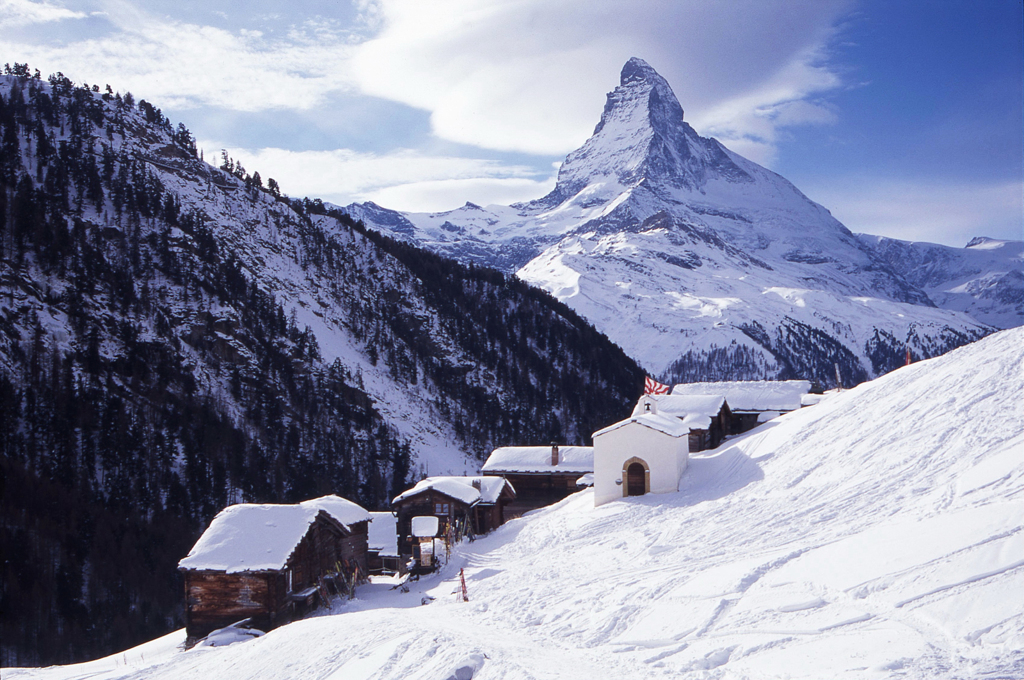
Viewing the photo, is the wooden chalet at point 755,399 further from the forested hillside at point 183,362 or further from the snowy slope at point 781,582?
the forested hillside at point 183,362

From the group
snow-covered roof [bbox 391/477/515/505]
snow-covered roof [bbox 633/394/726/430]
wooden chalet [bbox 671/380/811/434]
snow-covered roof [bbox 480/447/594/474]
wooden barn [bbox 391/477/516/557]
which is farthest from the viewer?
wooden chalet [bbox 671/380/811/434]

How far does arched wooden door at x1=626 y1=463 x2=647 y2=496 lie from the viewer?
33.4m

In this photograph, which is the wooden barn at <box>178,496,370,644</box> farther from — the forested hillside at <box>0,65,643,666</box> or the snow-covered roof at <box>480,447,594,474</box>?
the forested hillside at <box>0,65,643,666</box>

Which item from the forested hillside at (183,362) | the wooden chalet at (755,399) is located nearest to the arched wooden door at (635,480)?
the wooden chalet at (755,399)

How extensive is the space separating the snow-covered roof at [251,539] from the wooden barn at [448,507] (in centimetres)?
998

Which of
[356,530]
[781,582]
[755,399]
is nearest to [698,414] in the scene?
[755,399]

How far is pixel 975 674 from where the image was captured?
982 cm

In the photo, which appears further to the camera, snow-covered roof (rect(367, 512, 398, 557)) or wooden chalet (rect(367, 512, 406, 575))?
snow-covered roof (rect(367, 512, 398, 557))

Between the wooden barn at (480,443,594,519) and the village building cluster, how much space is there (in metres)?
2.14

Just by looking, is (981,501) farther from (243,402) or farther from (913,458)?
(243,402)

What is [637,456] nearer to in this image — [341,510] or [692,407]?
[692,407]

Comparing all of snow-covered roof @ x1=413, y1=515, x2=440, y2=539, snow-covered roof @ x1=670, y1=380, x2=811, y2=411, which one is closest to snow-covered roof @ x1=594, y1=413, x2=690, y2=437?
snow-covered roof @ x1=413, y1=515, x2=440, y2=539

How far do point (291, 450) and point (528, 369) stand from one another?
49.7 metres

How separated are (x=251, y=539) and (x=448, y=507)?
548 inches
